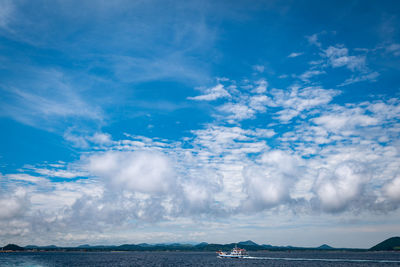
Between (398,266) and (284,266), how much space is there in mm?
67358

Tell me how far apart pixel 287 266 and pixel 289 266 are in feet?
4.00

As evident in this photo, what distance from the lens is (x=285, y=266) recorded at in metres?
180

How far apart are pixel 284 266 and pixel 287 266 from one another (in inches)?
73.3

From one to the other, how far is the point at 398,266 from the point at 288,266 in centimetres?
6494

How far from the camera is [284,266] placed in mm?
179750

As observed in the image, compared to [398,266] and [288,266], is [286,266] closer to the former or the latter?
[288,266]

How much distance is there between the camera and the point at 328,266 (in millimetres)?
174625

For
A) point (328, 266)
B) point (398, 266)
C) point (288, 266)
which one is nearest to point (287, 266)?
point (288, 266)

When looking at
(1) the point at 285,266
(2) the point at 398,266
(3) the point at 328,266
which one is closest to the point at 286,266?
(1) the point at 285,266

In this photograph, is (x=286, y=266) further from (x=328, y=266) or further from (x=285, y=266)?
(x=328, y=266)

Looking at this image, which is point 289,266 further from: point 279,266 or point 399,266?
point 399,266

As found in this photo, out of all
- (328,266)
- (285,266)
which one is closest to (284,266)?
(285,266)

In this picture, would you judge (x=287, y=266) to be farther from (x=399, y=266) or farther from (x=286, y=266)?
(x=399, y=266)

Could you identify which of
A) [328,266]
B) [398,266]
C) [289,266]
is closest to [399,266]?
[398,266]
